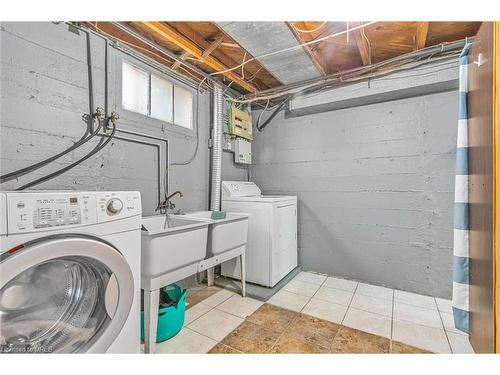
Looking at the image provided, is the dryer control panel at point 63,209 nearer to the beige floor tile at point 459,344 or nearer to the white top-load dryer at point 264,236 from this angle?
the white top-load dryer at point 264,236

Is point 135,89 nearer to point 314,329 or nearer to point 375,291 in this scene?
point 314,329

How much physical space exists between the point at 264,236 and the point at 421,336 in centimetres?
133

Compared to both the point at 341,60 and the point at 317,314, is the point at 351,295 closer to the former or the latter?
the point at 317,314

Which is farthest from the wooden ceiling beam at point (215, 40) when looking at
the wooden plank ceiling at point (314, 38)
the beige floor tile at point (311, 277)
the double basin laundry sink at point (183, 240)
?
the beige floor tile at point (311, 277)

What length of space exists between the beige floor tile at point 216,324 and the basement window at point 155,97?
5.63ft

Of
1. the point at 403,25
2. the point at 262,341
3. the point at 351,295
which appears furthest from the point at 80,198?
the point at 403,25

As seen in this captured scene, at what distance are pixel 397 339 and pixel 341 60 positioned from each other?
2.37 m

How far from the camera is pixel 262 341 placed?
1.48 m

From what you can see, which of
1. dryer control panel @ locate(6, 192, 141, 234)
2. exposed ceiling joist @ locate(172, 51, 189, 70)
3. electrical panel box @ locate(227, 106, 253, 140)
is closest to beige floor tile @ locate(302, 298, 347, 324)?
dryer control panel @ locate(6, 192, 141, 234)

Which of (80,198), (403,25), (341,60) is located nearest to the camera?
(80,198)

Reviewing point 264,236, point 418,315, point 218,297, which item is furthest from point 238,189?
point 418,315

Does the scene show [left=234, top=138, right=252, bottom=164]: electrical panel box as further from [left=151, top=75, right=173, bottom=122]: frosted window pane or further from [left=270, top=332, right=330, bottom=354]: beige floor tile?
[left=270, top=332, right=330, bottom=354]: beige floor tile

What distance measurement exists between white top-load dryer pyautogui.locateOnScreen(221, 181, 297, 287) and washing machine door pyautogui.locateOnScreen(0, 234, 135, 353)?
1.32 metres

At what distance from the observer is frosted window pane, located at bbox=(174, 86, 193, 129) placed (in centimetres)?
→ 226
